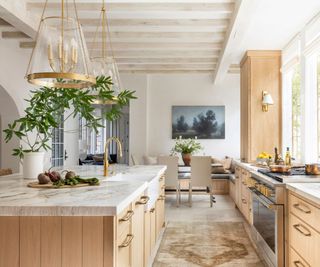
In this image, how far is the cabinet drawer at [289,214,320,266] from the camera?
2.63m

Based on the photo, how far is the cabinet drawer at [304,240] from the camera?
263cm

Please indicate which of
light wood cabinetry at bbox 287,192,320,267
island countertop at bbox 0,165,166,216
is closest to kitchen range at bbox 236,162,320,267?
light wood cabinetry at bbox 287,192,320,267

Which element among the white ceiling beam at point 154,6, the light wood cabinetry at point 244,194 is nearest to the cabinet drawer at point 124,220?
the white ceiling beam at point 154,6

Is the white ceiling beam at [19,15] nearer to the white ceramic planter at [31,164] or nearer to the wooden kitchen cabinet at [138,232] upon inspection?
the white ceramic planter at [31,164]

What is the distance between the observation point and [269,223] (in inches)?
150

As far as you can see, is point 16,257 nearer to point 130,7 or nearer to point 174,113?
point 130,7

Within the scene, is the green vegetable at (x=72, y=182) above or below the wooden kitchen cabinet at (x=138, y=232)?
above

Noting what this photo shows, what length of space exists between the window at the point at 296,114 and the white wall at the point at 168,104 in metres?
3.80

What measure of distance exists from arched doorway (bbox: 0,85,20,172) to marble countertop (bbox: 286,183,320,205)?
4.57 m

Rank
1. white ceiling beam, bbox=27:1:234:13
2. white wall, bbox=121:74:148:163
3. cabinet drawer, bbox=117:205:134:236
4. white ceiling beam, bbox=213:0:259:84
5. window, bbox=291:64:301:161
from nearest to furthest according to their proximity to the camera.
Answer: cabinet drawer, bbox=117:205:134:236 → white ceiling beam, bbox=213:0:259:84 → white ceiling beam, bbox=27:1:234:13 → window, bbox=291:64:301:161 → white wall, bbox=121:74:148:163

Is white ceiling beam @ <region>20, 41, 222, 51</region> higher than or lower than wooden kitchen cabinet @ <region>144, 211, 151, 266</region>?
higher

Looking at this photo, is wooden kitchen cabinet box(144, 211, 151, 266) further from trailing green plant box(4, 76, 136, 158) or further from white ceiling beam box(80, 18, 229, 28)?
white ceiling beam box(80, 18, 229, 28)

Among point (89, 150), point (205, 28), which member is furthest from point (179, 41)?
point (89, 150)

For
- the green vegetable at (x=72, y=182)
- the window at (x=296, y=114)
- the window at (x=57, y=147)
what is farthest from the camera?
the window at (x=57, y=147)
